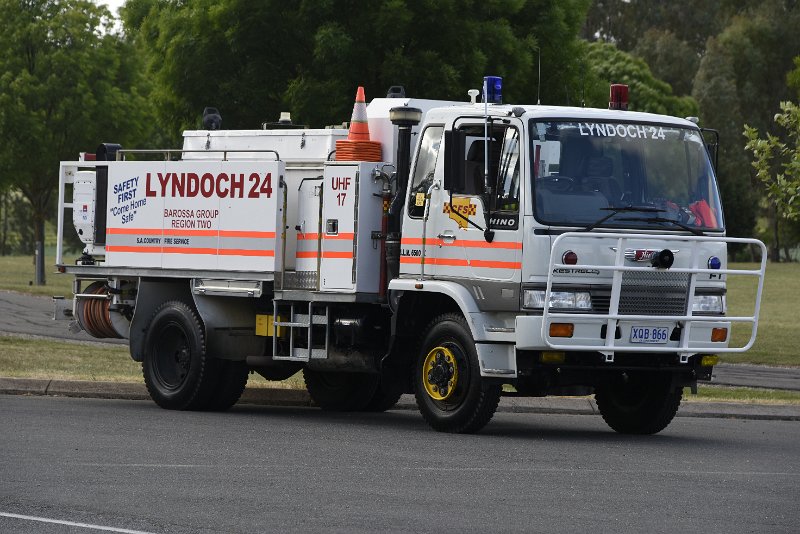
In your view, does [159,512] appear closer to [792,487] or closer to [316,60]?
[792,487]

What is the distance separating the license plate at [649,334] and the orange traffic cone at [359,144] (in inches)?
116

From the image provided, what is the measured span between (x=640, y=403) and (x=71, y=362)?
27.2ft

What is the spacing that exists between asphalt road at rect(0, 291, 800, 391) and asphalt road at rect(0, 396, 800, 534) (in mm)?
6322

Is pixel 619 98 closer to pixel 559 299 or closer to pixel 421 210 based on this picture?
pixel 421 210

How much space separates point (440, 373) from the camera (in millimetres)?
13930

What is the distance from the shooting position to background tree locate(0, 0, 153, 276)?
160ft

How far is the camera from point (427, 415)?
14078 millimetres

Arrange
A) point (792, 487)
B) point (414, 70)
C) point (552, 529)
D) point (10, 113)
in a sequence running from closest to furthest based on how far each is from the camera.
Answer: point (552, 529), point (792, 487), point (414, 70), point (10, 113)

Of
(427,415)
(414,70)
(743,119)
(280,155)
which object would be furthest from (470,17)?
(743,119)

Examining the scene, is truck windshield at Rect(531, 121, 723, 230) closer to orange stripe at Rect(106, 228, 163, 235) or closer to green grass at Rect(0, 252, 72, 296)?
orange stripe at Rect(106, 228, 163, 235)

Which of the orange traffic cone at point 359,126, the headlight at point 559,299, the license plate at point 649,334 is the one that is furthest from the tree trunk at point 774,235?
the headlight at point 559,299

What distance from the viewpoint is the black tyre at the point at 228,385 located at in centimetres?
1598

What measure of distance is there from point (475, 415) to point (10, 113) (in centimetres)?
3684

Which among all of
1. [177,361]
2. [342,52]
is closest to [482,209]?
[177,361]
